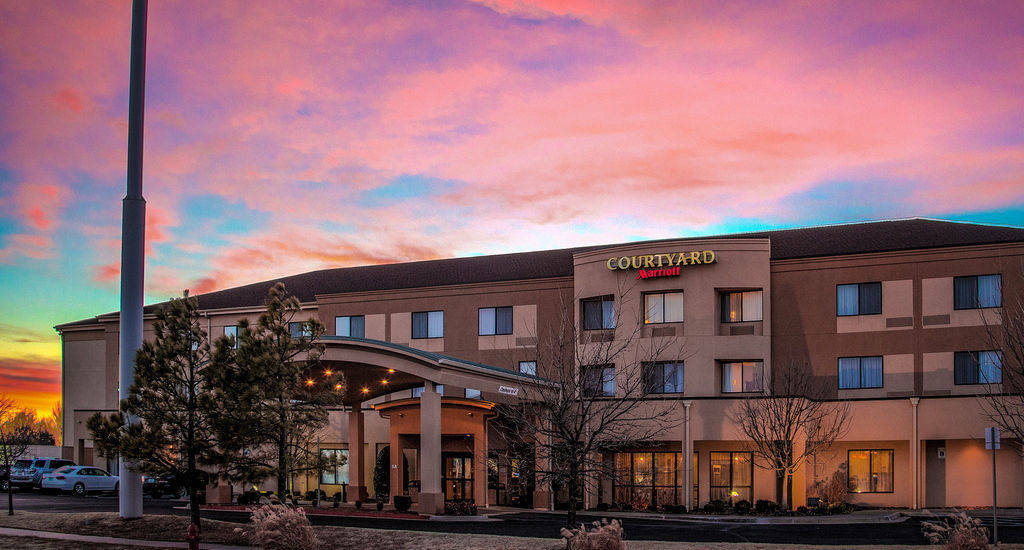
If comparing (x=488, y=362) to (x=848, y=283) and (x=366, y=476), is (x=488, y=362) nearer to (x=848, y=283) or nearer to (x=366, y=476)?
(x=366, y=476)

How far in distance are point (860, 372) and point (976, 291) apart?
5.88 m

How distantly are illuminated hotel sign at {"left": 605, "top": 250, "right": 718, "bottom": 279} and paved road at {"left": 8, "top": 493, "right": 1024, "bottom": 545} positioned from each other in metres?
11.8

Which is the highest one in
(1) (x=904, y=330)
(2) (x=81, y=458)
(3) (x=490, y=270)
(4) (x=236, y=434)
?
(3) (x=490, y=270)

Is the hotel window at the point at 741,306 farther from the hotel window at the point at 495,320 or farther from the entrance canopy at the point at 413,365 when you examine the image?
the entrance canopy at the point at 413,365

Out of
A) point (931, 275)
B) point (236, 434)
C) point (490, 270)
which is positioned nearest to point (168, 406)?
point (236, 434)

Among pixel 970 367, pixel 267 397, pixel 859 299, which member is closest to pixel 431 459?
pixel 267 397

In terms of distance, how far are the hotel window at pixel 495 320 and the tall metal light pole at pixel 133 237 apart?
22.8 metres

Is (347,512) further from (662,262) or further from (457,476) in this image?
(662,262)

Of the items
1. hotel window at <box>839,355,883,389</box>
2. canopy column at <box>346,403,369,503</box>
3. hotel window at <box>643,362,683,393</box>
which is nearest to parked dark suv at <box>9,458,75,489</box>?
canopy column at <box>346,403,369,503</box>

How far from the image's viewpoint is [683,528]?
102 feet

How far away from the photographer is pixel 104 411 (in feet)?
193

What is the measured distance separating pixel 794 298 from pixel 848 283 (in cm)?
241

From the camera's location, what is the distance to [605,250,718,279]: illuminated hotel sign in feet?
140

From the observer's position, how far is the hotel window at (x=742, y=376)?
4250 cm
